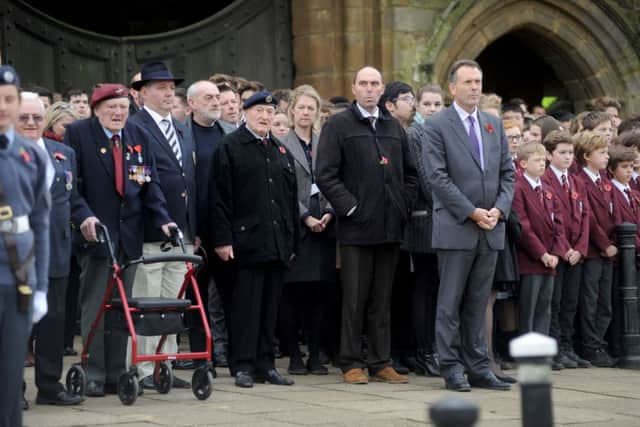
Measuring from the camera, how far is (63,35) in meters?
16.8

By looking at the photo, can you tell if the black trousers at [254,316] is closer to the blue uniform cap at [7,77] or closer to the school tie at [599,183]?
the school tie at [599,183]

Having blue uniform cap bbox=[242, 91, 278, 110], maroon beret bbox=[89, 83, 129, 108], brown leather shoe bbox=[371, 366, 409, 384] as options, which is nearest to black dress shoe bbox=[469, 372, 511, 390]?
brown leather shoe bbox=[371, 366, 409, 384]

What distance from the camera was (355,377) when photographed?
10.9 meters

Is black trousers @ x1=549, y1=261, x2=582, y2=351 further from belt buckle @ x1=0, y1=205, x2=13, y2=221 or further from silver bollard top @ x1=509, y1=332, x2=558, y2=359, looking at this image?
silver bollard top @ x1=509, y1=332, x2=558, y2=359

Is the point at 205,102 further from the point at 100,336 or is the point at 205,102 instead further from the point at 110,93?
the point at 100,336

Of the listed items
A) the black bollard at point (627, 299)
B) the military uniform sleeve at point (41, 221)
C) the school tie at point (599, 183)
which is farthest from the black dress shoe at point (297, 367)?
the military uniform sleeve at point (41, 221)

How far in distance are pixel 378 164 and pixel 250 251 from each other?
46.2 inches

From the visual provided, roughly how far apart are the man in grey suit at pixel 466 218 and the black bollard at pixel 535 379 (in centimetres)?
482

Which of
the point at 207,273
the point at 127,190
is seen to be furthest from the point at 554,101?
the point at 127,190

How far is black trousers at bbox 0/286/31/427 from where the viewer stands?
269 inches

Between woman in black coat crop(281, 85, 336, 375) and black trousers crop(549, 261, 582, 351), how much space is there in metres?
2.00

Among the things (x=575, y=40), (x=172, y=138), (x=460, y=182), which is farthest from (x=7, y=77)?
(x=575, y=40)

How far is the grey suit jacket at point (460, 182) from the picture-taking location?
1063cm

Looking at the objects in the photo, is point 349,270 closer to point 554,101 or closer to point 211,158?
point 211,158
